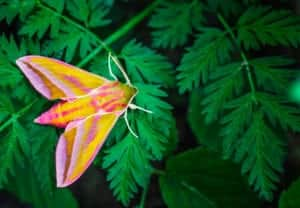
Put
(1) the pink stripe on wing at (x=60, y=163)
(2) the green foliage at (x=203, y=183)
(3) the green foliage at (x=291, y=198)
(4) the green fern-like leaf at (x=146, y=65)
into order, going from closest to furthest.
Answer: (1) the pink stripe on wing at (x=60, y=163) < (4) the green fern-like leaf at (x=146, y=65) < (3) the green foliage at (x=291, y=198) < (2) the green foliage at (x=203, y=183)

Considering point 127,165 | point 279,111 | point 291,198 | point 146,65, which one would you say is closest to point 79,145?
point 127,165

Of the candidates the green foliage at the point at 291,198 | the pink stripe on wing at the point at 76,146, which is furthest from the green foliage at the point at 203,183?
the pink stripe on wing at the point at 76,146

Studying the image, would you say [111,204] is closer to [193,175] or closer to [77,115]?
[193,175]

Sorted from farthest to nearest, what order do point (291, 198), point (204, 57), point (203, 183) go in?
point (203, 183), point (291, 198), point (204, 57)

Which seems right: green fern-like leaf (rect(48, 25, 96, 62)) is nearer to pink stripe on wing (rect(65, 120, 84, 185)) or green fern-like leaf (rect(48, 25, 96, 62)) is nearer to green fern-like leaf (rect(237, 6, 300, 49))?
pink stripe on wing (rect(65, 120, 84, 185))

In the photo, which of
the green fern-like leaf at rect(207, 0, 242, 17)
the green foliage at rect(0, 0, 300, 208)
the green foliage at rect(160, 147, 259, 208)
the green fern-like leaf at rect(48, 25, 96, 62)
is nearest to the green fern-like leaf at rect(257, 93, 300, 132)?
the green foliage at rect(0, 0, 300, 208)

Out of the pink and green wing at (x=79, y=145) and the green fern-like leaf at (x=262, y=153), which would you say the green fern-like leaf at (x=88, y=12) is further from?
the green fern-like leaf at (x=262, y=153)

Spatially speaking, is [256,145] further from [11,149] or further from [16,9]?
[16,9]
